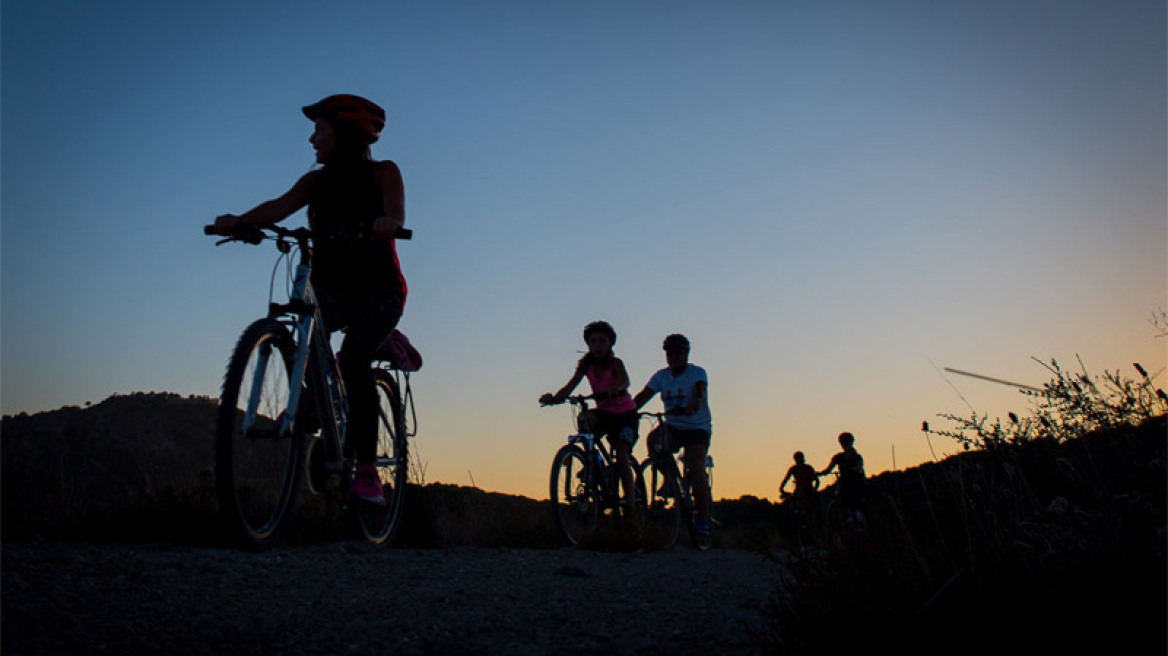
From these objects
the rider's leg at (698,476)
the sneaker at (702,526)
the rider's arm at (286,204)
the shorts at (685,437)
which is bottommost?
the sneaker at (702,526)

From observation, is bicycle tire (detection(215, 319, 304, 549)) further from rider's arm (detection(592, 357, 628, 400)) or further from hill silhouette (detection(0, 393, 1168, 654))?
rider's arm (detection(592, 357, 628, 400))

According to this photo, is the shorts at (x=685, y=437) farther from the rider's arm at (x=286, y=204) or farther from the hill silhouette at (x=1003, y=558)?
the rider's arm at (x=286, y=204)

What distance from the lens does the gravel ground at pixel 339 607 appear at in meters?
2.68

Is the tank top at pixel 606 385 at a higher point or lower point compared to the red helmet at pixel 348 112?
lower

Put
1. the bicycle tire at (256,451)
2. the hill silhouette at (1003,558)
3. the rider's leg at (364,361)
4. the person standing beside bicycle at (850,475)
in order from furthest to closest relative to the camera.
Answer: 1. the person standing beside bicycle at (850,475)
2. the rider's leg at (364,361)
3. the bicycle tire at (256,451)
4. the hill silhouette at (1003,558)

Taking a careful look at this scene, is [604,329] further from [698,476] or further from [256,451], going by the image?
[256,451]

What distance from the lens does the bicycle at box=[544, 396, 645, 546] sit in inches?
326

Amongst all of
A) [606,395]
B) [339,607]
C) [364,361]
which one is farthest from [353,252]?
[606,395]

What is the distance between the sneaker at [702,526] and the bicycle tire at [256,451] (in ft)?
20.8

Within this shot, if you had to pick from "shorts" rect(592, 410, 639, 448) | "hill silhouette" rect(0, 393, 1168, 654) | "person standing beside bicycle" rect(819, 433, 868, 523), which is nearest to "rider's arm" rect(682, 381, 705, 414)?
"shorts" rect(592, 410, 639, 448)

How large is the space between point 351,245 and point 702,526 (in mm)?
6443

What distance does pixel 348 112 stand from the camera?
5078mm

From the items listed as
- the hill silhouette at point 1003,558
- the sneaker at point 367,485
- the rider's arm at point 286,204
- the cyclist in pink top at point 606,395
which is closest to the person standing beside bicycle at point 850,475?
the cyclist in pink top at point 606,395

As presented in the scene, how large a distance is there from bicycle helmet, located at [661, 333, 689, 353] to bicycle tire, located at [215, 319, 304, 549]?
618cm
